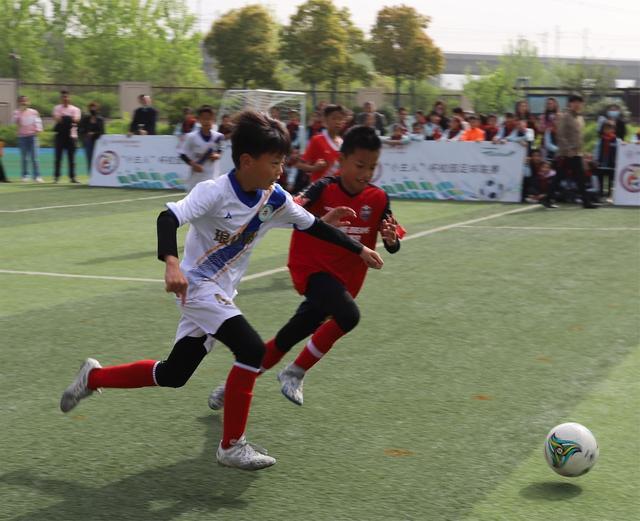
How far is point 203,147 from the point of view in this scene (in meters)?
13.2

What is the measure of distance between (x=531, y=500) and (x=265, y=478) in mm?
1171

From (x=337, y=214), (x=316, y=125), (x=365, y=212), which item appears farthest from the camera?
(x=316, y=125)

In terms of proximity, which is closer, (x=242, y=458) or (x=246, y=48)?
(x=242, y=458)

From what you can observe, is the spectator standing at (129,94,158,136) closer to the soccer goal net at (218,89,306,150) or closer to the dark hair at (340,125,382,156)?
the soccer goal net at (218,89,306,150)

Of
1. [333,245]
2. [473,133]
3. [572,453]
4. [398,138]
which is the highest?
[333,245]

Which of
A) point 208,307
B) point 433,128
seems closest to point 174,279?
point 208,307

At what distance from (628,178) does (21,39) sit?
187 feet

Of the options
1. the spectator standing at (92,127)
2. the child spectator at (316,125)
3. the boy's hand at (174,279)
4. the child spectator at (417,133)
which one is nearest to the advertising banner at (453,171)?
the child spectator at (417,133)

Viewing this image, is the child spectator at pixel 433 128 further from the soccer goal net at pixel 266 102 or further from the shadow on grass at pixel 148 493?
the shadow on grass at pixel 148 493

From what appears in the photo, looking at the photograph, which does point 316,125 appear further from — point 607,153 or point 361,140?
point 361,140

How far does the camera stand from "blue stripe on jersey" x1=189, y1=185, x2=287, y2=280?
4.65m

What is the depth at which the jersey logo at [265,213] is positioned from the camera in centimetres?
471

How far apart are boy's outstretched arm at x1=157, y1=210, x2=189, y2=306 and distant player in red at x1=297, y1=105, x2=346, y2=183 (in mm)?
5877

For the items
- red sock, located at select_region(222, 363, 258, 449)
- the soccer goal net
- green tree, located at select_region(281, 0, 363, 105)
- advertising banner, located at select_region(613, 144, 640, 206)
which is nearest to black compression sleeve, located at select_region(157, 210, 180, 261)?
red sock, located at select_region(222, 363, 258, 449)
